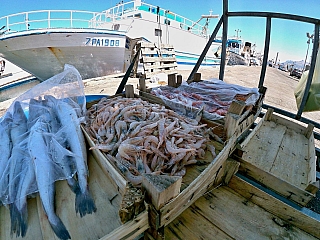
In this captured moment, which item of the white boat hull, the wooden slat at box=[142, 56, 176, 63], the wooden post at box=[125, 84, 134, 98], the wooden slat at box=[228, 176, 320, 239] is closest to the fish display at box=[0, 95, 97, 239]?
the wooden post at box=[125, 84, 134, 98]

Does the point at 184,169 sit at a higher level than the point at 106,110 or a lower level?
lower

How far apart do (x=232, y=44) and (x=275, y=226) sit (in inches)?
1629

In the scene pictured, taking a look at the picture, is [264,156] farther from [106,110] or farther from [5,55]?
[5,55]

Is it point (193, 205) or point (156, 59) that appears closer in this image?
point (193, 205)

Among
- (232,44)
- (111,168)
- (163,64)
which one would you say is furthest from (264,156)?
(232,44)

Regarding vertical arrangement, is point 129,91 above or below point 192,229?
above

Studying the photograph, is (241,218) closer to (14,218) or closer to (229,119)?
(229,119)

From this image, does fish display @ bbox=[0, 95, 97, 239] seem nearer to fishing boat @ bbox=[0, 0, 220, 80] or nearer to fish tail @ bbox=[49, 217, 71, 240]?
fish tail @ bbox=[49, 217, 71, 240]

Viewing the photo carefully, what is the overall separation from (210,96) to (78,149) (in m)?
2.63

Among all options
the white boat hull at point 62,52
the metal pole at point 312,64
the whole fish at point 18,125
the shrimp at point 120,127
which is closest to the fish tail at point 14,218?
the whole fish at point 18,125

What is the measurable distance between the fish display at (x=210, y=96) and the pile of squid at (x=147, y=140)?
687 mm

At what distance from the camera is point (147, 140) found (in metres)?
1.92

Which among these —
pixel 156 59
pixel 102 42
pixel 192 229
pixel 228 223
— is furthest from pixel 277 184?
pixel 102 42

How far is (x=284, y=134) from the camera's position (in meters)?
3.62
